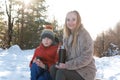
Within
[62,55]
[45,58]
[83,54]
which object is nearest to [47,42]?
[45,58]

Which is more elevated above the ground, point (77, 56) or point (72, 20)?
point (72, 20)

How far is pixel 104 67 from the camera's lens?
323 inches

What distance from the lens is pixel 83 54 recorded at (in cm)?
402

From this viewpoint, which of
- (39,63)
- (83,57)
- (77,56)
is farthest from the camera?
(39,63)

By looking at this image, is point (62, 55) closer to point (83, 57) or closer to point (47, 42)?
point (83, 57)

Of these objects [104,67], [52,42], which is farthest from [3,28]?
[52,42]

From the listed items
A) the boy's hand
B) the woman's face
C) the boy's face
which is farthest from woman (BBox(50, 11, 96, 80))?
the boy's face

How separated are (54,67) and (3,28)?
22294 millimetres

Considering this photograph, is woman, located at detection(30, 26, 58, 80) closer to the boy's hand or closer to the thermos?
the boy's hand

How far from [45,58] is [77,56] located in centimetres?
81

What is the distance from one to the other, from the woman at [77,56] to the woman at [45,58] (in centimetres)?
46

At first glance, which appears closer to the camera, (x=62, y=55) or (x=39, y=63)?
(x=62, y=55)

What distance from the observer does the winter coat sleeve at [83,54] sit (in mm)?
4012

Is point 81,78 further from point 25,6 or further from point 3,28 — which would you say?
point 3,28
